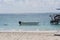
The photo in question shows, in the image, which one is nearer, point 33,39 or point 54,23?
point 33,39

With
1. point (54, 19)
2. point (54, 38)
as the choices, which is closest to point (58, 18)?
point (54, 19)

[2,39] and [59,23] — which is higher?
[2,39]

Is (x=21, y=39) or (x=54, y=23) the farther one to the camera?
(x=54, y=23)

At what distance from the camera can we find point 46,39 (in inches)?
461

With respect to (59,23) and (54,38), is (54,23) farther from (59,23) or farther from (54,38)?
(54,38)

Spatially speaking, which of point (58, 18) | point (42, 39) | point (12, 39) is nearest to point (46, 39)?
point (42, 39)

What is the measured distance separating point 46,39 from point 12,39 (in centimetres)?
231

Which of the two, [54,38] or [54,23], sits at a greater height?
[54,38]

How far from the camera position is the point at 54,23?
948 inches

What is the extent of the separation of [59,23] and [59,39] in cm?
1322

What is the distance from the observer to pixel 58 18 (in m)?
23.4

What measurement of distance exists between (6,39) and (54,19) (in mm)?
12945

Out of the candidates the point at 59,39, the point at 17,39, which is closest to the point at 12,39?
the point at 17,39

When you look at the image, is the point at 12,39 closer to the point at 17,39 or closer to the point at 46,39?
the point at 17,39
